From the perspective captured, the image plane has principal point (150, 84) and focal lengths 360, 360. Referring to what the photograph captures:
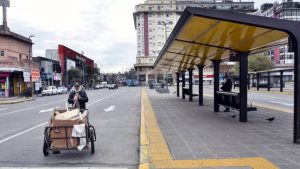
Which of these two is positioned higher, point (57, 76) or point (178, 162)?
point (57, 76)

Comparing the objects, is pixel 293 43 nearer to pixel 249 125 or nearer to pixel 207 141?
pixel 207 141

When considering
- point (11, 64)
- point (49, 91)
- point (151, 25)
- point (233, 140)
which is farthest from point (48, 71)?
point (151, 25)

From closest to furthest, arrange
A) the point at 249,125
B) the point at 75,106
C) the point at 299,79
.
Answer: the point at 299,79
the point at 75,106
the point at 249,125

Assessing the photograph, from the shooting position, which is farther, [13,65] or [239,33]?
[13,65]

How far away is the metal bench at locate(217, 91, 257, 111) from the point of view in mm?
12631

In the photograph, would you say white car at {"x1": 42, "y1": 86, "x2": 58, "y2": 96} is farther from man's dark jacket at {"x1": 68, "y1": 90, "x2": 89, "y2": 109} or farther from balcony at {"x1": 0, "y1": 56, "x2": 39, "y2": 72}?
man's dark jacket at {"x1": 68, "y1": 90, "x2": 89, "y2": 109}

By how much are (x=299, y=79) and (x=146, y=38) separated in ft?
425

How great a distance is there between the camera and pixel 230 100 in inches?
A: 539

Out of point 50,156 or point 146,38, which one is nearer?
point 50,156

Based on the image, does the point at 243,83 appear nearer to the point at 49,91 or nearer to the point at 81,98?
the point at 81,98

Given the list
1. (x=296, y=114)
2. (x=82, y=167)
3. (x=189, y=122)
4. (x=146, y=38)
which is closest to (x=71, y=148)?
(x=82, y=167)

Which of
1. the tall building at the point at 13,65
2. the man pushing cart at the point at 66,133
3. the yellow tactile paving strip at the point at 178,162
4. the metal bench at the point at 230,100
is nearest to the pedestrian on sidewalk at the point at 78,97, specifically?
the man pushing cart at the point at 66,133

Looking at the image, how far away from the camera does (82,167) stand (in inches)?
268

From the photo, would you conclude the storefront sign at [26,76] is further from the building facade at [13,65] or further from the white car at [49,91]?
the white car at [49,91]
